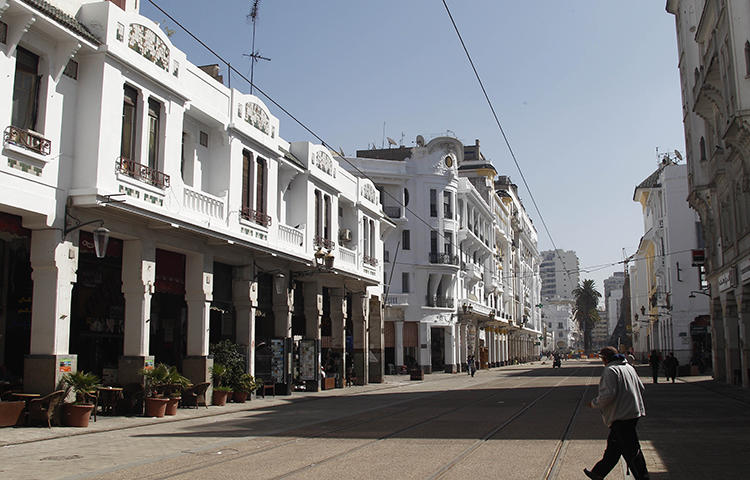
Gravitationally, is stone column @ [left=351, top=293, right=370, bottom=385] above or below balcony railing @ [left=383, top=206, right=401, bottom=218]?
below

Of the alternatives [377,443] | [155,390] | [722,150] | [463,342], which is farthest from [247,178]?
[463,342]

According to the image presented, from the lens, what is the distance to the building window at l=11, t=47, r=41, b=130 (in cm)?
1633

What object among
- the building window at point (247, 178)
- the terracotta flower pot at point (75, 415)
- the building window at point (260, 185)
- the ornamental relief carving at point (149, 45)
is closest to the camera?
the terracotta flower pot at point (75, 415)

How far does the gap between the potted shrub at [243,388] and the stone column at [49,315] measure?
315 inches

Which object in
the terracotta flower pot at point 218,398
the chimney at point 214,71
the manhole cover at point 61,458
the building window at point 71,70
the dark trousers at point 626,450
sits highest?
the chimney at point 214,71

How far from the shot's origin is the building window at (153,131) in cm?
2017

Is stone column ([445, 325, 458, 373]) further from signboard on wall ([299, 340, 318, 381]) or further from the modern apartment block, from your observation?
signboard on wall ([299, 340, 318, 381])

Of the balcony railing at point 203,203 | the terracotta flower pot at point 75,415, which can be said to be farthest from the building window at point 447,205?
the terracotta flower pot at point 75,415

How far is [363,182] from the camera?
122 ft

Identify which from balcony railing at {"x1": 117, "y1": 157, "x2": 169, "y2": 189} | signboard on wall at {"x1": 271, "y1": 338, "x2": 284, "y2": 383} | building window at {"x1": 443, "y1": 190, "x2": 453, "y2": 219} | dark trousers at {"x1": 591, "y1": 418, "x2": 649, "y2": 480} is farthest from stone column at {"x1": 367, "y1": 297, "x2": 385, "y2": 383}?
dark trousers at {"x1": 591, "y1": 418, "x2": 649, "y2": 480}

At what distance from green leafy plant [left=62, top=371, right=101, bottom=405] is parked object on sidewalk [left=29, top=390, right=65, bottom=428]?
43 centimetres

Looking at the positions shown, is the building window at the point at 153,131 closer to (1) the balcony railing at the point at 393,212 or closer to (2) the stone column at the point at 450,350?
(1) the balcony railing at the point at 393,212

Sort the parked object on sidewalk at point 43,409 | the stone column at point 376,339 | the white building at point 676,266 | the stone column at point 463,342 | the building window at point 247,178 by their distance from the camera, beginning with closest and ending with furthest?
1. the parked object on sidewalk at point 43,409
2. the building window at point 247,178
3. the stone column at point 376,339
4. the white building at point 676,266
5. the stone column at point 463,342

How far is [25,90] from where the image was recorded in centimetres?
1658
